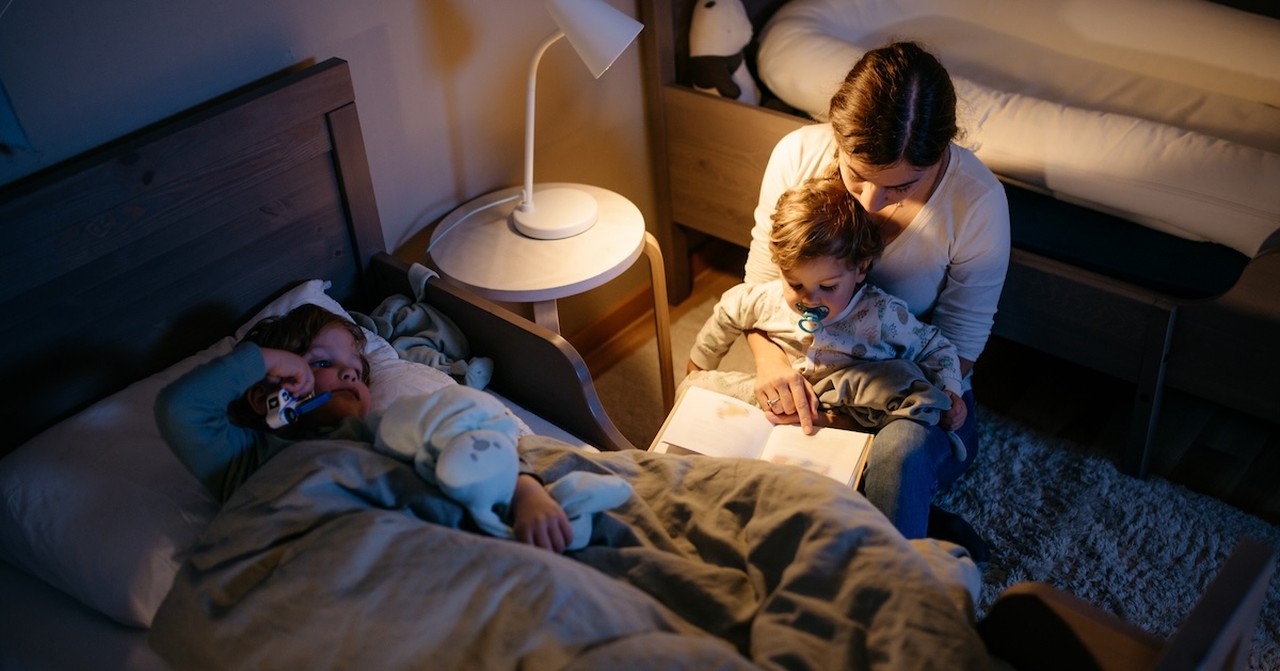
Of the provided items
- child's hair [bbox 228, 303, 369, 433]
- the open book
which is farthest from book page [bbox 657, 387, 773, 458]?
child's hair [bbox 228, 303, 369, 433]

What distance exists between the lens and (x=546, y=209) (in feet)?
6.49

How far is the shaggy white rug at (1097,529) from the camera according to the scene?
1789 millimetres

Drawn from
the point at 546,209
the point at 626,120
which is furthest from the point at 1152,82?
the point at 546,209

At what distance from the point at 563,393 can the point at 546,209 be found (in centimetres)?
45

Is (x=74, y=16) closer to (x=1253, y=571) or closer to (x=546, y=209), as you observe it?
(x=546, y=209)

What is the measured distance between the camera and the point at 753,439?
5.29ft

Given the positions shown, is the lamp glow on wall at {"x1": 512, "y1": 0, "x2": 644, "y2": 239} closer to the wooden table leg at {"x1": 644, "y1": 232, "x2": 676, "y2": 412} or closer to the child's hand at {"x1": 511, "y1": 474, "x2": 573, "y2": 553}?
the wooden table leg at {"x1": 644, "y1": 232, "x2": 676, "y2": 412}

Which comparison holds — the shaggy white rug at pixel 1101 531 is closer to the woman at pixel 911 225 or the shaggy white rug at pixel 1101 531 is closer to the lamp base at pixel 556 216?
the woman at pixel 911 225

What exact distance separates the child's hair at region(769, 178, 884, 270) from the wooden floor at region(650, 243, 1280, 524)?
782mm

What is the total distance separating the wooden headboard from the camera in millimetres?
1440

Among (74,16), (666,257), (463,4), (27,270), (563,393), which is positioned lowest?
(666,257)

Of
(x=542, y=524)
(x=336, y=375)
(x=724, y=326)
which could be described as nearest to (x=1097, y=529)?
(x=724, y=326)

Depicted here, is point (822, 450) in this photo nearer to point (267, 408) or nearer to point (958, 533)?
point (958, 533)

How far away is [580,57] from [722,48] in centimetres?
44
